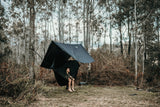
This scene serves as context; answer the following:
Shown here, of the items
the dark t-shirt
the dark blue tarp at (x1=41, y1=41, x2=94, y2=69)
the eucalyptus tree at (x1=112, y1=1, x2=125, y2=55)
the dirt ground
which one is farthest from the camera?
the eucalyptus tree at (x1=112, y1=1, x2=125, y2=55)

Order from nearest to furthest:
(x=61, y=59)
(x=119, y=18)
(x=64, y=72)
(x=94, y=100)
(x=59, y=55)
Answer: (x=94, y=100) → (x=64, y=72) → (x=59, y=55) → (x=61, y=59) → (x=119, y=18)

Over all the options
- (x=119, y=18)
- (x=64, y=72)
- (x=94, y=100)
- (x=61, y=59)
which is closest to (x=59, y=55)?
(x=61, y=59)

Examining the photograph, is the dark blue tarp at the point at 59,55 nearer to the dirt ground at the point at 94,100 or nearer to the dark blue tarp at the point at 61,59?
the dark blue tarp at the point at 61,59

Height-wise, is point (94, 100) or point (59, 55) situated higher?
point (59, 55)

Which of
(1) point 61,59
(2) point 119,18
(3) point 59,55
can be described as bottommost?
(1) point 61,59

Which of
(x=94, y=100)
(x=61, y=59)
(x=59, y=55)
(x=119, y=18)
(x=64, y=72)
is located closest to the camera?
(x=94, y=100)

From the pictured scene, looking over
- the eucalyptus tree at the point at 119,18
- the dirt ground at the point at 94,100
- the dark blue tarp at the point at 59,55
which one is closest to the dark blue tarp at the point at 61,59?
the dark blue tarp at the point at 59,55

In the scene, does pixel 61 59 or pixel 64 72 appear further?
pixel 61 59

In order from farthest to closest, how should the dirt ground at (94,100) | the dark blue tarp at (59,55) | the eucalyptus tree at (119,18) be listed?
the eucalyptus tree at (119,18)
the dark blue tarp at (59,55)
the dirt ground at (94,100)

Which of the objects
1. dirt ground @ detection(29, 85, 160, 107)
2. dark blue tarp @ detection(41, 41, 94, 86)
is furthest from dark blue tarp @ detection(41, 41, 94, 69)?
dirt ground @ detection(29, 85, 160, 107)

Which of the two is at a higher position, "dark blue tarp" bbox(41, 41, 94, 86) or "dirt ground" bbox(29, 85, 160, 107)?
"dark blue tarp" bbox(41, 41, 94, 86)

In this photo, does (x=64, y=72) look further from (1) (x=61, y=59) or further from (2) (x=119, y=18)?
(2) (x=119, y=18)

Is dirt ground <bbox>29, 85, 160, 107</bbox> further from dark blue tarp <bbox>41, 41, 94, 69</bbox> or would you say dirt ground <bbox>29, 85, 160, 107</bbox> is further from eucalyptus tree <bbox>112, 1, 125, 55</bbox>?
eucalyptus tree <bbox>112, 1, 125, 55</bbox>

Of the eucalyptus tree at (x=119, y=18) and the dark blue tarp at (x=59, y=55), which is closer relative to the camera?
the dark blue tarp at (x=59, y=55)
